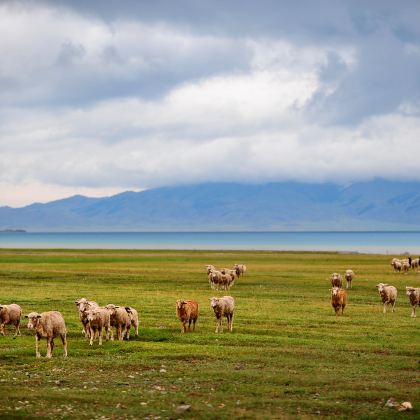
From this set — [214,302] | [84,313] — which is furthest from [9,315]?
[214,302]

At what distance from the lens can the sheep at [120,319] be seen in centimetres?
2792

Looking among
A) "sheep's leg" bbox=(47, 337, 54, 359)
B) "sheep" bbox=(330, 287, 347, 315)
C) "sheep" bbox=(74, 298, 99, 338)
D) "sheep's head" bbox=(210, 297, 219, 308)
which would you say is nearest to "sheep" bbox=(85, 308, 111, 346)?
"sheep" bbox=(74, 298, 99, 338)

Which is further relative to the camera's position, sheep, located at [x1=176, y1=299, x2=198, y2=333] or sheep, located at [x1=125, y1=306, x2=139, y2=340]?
sheep, located at [x1=176, y1=299, x2=198, y2=333]

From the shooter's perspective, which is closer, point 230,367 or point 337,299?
point 230,367

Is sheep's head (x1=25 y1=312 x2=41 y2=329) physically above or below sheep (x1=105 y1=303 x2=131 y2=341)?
above

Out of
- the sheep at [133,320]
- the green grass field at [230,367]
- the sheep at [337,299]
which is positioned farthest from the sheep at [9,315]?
the sheep at [337,299]

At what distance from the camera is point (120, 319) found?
2817 cm

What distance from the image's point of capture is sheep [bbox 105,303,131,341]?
27922 mm

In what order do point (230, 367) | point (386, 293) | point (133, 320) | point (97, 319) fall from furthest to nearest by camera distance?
point (386, 293) → point (133, 320) → point (97, 319) → point (230, 367)

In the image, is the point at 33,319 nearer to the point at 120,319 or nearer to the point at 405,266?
the point at 120,319

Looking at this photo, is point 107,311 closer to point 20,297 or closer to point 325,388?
point 325,388

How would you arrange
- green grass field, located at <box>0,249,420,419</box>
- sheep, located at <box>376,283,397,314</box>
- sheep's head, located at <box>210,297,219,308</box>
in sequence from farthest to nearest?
sheep, located at <box>376,283,397,314</box> → sheep's head, located at <box>210,297,219,308</box> → green grass field, located at <box>0,249,420,419</box>

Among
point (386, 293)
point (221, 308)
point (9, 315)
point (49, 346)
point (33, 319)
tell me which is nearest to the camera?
point (33, 319)

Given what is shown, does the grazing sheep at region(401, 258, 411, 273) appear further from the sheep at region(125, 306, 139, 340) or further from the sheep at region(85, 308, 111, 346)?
the sheep at region(85, 308, 111, 346)
